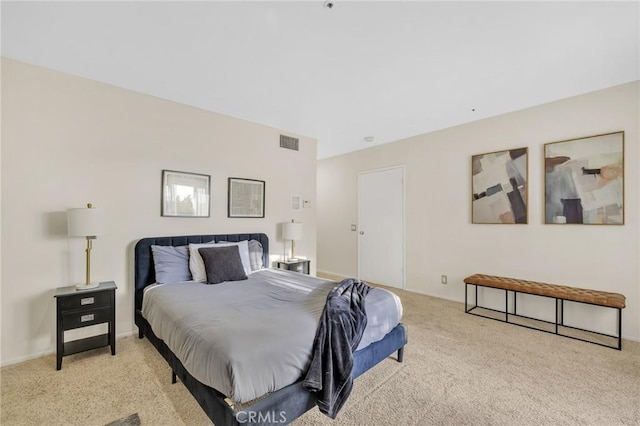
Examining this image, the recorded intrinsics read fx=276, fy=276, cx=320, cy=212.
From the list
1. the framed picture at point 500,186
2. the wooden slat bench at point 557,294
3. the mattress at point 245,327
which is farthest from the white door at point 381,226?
the mattress at point 245,327

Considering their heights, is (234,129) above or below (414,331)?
above

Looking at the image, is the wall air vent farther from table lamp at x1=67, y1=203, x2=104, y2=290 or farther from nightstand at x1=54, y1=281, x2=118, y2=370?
nightstand at x1=54, y1=281, x2=118, y2=370

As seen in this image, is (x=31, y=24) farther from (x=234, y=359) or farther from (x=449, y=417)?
(x=449, y=417)

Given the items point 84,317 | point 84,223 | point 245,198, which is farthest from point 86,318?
point 245,198

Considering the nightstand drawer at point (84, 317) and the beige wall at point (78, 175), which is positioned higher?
the beige wall at point (78, 175)

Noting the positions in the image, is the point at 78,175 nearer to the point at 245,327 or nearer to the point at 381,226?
the point at 245,327

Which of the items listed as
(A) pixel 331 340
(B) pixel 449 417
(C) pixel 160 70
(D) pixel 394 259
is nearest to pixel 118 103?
(C) pixel 160 70

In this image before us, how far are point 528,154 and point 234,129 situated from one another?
397cm

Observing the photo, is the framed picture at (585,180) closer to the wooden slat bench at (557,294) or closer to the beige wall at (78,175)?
the wooden slat bench at (557,294)

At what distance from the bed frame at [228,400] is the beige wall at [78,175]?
0.18 meters

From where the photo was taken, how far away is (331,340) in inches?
68.3

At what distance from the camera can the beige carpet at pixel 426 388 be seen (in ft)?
5.90

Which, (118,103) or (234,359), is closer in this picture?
(234,359)

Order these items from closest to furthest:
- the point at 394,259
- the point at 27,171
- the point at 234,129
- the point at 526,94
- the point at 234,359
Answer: the point at 234,359, the point at 27,171, the point at 526,94, the point at 234,129, the point at 394,259
